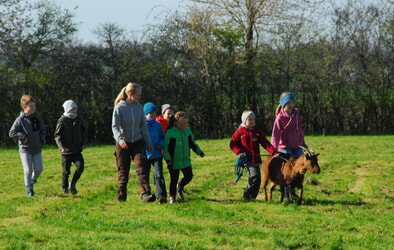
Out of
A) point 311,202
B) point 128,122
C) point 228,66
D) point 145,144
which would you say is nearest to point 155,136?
point 145,144

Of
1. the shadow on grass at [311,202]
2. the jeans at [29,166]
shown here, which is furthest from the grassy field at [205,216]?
the jeans at [29,166]

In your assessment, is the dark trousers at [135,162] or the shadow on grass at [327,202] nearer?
the dark trousers at [135,162]

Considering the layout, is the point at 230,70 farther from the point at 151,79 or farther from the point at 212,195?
the point at 212,195

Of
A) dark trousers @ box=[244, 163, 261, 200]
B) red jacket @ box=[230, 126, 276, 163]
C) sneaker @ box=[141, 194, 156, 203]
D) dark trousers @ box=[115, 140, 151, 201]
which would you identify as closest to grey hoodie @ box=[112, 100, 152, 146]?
dark trousers @ box=[115, 140, 151, 201]

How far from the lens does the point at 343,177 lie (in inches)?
438

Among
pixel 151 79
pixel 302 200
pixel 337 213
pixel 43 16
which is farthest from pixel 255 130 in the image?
pixel 43 16

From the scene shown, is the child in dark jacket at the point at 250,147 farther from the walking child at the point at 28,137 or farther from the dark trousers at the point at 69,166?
the walking child at the point at 28,137

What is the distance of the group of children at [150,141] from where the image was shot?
8.05 m

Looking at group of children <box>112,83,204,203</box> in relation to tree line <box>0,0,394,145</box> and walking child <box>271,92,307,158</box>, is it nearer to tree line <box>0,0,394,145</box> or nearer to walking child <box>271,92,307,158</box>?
walking child <box>271,92,307,158</box>

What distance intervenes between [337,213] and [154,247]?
310 cm

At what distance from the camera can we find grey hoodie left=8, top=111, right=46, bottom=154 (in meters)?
9.09

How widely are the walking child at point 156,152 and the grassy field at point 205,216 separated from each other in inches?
11.3

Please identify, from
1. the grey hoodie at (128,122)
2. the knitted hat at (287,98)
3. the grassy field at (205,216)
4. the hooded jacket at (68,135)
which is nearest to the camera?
the grassy field at (205,216)

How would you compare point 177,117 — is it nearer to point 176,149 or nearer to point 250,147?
point 176,149
